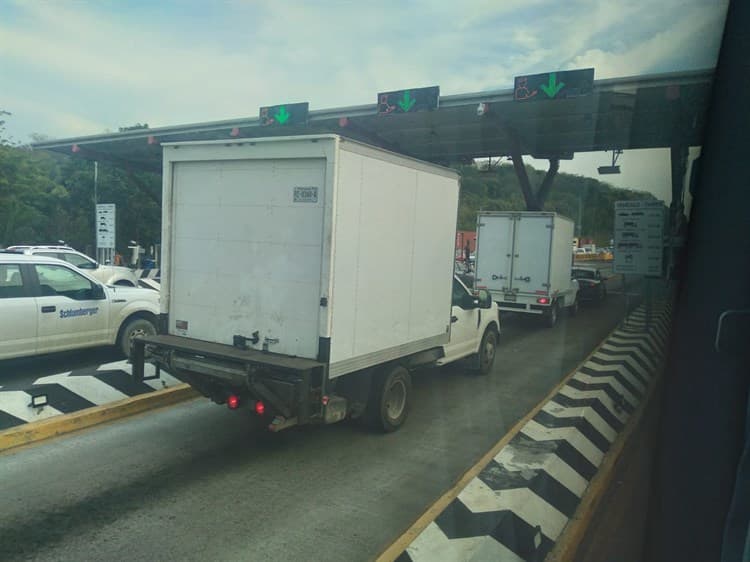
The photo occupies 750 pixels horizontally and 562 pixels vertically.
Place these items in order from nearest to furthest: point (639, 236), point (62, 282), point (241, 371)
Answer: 1. point (241, 371)
2. point (639, 236)
3. point (62, 282)

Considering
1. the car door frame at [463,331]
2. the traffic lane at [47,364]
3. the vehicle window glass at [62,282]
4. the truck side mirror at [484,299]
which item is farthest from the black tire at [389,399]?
the vehicle window glass at [62,282]

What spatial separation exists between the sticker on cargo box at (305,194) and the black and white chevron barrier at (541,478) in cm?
263

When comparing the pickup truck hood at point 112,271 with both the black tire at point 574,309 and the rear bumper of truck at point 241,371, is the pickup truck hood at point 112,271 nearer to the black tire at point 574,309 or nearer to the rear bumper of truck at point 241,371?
the rear bumper of truck at point 241,371

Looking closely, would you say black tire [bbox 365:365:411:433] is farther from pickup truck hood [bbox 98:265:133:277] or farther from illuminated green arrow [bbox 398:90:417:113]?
pickup truck hood [bbox 98:265:133:277]

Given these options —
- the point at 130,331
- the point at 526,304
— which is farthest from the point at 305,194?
the point at 526,304

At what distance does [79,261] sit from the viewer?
15.8 metres

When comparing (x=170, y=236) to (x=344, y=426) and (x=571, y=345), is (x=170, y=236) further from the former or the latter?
(x=571, y=345)

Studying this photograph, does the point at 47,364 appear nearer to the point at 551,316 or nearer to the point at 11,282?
the point at 11,282

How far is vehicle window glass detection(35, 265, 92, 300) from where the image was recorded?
7.89 metres

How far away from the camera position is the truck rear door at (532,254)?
13141 mm

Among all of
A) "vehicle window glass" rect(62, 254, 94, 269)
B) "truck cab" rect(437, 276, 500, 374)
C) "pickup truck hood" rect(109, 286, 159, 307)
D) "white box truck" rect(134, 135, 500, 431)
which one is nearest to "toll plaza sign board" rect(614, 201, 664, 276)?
"white box truck" rect(134, 135, 500, 431)

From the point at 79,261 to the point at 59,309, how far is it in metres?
8.63

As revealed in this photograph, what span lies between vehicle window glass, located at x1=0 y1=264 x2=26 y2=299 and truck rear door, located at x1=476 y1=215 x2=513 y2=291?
9.18 metres

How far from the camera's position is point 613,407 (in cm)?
714
